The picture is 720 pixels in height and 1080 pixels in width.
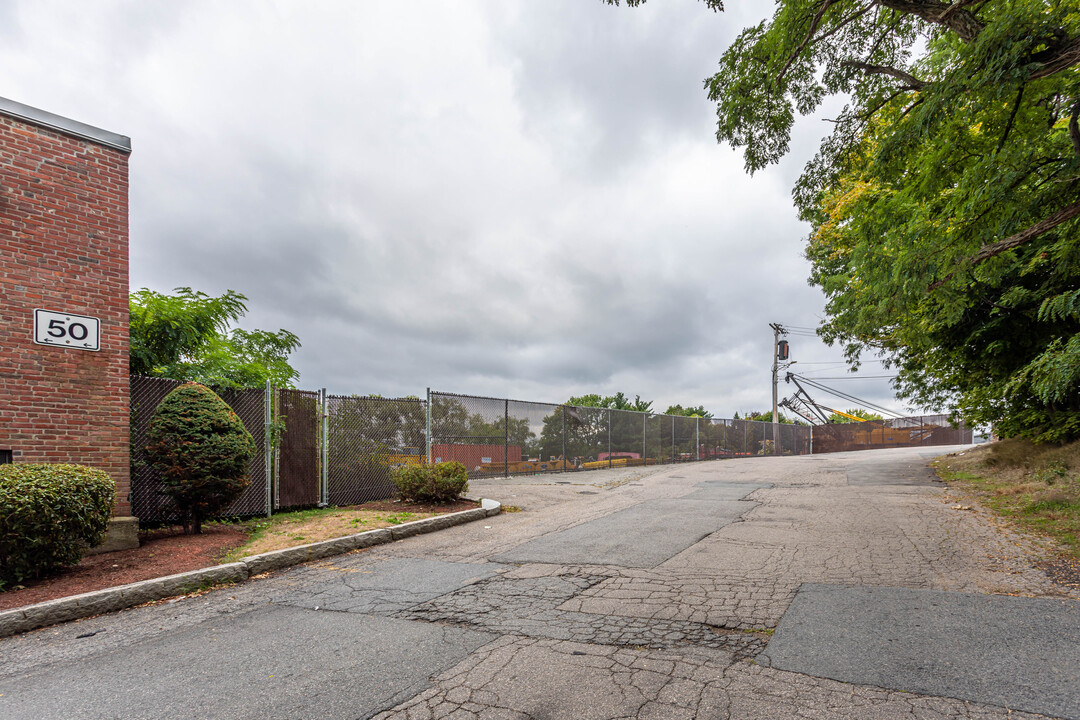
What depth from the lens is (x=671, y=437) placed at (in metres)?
25.6

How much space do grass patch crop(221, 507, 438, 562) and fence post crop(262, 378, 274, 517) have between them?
16.7 inches

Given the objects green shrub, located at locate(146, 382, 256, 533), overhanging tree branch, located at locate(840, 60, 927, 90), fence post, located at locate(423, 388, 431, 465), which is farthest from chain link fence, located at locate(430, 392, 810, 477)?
overhanging tree branch, located at locate(840, 60, 927, 90)

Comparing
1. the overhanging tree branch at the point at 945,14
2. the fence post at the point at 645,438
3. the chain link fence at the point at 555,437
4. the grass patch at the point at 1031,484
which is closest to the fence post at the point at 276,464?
the chain link fence at the point at 555,437

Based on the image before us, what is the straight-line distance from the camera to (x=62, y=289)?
7.43 meters

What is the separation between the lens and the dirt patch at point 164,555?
229 inches

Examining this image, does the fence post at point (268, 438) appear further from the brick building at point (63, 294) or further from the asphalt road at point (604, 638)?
the asphalt road at point (604, 638)

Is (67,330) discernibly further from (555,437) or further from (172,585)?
(555,437)

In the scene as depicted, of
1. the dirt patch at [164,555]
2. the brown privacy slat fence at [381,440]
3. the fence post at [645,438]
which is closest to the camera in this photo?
the dirt patch at [164,555]

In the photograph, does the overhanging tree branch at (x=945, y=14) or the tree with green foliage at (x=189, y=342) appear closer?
the overhanging tree branch at (x=945, y=14)

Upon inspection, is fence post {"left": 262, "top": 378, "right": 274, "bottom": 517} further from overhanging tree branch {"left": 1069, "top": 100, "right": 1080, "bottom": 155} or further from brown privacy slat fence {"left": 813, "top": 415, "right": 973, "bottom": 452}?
brown privacy slat fence {"left": 813, "top": 415, "right": 973, "bottom": 452}

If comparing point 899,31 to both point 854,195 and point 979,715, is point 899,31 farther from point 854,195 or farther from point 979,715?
point 979,715

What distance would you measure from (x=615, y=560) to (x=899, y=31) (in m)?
9.34

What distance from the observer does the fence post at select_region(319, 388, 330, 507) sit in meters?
11.2

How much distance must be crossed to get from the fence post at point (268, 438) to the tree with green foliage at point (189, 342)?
78 centimetres
